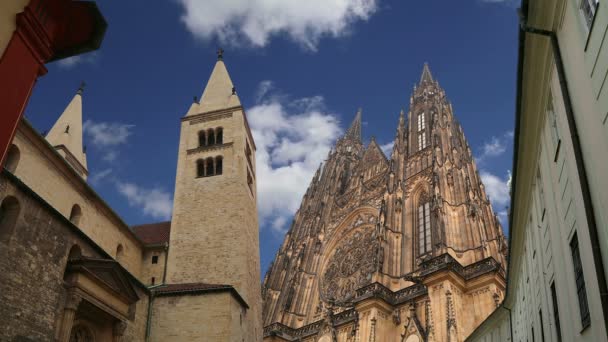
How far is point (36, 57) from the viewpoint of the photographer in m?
7.77

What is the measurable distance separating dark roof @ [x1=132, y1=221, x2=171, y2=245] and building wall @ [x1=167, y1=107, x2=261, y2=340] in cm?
163

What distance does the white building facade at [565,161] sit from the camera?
6152 millimetres

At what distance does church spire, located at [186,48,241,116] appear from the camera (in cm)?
2778

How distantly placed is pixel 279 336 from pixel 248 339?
13558mm

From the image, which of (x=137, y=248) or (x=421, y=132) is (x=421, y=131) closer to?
(x=421, y=132)

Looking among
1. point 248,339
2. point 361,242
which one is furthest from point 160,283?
point 361,242

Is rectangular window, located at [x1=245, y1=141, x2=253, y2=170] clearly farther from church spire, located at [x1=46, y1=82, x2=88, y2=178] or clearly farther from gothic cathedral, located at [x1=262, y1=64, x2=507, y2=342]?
church spire, located at [x1=46, y1=82, x2=88, y2=178]

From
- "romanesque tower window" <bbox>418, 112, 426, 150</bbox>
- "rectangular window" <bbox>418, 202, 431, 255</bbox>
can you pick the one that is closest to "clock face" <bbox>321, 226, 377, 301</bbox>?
"rectangular window" <bbox>418, 202, 431, 255</bbox>

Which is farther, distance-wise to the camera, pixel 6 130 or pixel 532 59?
pixel 532 59

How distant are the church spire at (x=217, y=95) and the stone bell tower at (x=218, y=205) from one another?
0.06 m

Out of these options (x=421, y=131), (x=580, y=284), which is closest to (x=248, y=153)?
(x=421, y=131)

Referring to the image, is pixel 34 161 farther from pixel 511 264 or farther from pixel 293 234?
pixel 293 234

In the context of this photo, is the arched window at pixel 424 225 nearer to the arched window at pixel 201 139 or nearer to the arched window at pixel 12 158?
the arched window at pixel 201 139

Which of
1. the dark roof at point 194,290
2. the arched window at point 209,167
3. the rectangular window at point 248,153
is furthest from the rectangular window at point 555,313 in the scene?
the rectangular window at point 248,153
